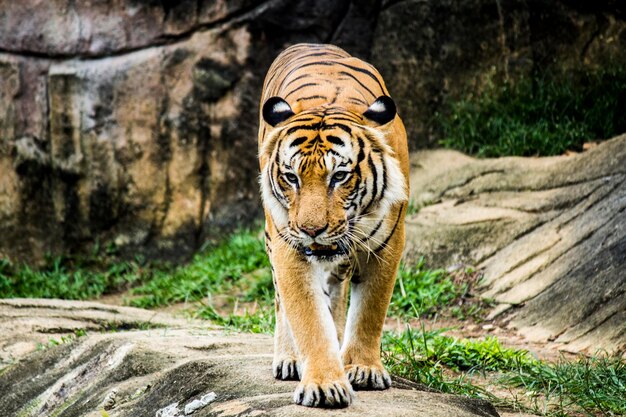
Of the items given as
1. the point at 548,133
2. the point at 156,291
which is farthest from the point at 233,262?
the point at 548,133

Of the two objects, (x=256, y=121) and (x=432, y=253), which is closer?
(x=432, y=253)

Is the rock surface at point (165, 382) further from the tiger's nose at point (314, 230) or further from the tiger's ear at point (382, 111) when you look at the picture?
the tiger's ear at point (382, 111)

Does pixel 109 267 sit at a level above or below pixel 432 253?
below

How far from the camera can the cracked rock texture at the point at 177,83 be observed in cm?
977

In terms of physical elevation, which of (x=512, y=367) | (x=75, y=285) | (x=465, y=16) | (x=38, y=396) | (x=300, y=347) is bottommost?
(x=75, y=285)

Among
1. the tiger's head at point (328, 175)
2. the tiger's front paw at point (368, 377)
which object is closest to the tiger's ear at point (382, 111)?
the tiger's head at point (328, 175)

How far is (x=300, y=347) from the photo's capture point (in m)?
4.05

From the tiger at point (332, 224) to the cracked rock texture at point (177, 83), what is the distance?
5242 mm

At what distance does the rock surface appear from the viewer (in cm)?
390

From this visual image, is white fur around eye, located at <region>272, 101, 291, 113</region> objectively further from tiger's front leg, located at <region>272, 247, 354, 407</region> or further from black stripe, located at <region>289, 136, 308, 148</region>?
tiger's front leg, located at <region>272, 247, 354, 407</region>

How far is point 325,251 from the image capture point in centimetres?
409

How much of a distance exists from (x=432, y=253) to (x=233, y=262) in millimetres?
1973

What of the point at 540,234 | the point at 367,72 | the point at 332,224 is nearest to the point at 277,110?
the point at 332,224

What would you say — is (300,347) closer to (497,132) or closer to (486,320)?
(486,320)
